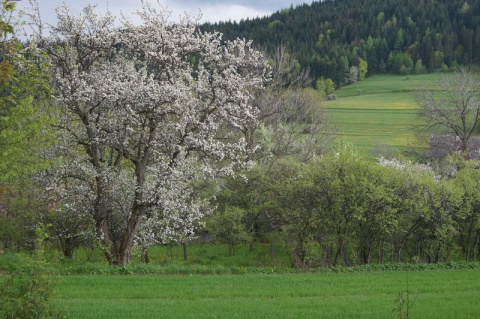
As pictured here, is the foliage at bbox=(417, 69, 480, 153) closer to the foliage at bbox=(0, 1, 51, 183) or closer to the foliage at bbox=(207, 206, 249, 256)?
the foliage at bbox=(207, 206, 249, 256)

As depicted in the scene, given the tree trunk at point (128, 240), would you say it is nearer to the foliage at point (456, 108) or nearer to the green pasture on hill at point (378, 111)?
the foliage at point (456, 108)

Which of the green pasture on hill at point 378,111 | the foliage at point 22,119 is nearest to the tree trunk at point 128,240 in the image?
the foliage at point 22,119

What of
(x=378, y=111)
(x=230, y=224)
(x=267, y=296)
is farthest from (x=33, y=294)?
(x=378, y=111)

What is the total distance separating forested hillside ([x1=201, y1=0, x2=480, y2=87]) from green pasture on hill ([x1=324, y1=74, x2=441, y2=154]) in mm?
6113

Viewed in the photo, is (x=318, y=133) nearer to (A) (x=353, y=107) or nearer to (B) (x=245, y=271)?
(B) (x=245, y=271)

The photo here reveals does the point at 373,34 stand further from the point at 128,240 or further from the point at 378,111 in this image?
the point at 128,240

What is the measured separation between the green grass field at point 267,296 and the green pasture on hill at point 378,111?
43985 mm

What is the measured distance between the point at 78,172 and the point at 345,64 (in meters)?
110

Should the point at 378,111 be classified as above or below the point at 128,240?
above

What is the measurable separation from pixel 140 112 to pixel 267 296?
7.66 metres

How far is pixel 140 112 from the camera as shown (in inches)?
704

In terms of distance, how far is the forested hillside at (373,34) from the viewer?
123750mm

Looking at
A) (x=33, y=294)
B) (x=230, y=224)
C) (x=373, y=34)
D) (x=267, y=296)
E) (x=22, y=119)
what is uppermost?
(x=373, y=34)

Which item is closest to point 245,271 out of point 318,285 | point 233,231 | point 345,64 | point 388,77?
point 318,285
